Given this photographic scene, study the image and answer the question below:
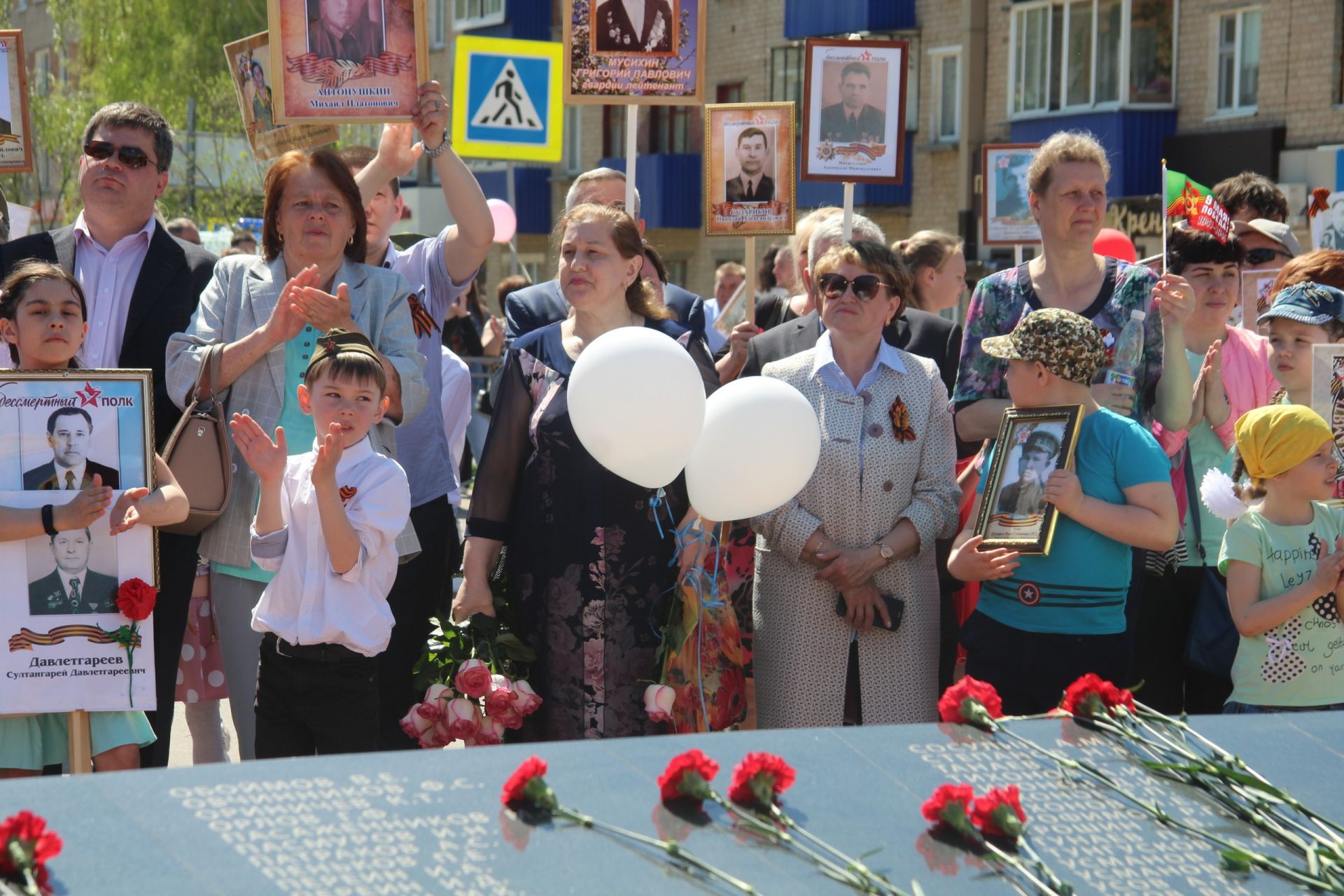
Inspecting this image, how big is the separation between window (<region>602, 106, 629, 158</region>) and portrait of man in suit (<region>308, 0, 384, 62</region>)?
2699 cm

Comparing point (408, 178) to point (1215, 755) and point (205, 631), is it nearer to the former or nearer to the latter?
point (205, 631)

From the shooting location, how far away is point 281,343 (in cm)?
453

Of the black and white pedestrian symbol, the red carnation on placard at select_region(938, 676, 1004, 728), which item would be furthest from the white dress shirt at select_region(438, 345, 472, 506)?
the red carnation on placard at select_region(938, 676, 1004, 728)

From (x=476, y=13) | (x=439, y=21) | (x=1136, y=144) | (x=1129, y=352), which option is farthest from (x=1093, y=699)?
(x=439, y=21)

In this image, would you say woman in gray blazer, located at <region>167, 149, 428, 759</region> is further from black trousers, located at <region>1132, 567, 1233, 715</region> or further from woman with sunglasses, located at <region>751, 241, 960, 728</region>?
black trousers, located at <region>1132, 567, 1233, 715</region>

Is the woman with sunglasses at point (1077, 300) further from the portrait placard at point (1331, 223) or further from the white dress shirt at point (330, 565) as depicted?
the portrait placard at point (1331, 223)

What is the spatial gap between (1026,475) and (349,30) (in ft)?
8.09

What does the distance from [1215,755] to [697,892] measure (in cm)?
119

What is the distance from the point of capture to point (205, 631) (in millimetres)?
5078

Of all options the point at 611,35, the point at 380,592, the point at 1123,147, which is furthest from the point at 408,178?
the point at 380,592

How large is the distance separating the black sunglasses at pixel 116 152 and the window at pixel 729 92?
80.0ft

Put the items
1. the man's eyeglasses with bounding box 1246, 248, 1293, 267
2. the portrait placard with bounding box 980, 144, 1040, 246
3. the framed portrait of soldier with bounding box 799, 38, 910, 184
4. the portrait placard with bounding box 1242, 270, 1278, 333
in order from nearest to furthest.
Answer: the portrait placard with bounding box 1242, 270, 1278, 333 < the man's eyeglasses with bounding box 1246, 248, 1293, 267 < the framed portrait of soldier with bounding box 799, 38, 910, 184 < the portrait placard with bounding box 980, 144, 1040, 246

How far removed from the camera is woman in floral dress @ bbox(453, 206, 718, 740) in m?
4.70

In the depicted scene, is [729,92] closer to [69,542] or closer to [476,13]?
[476,13]
